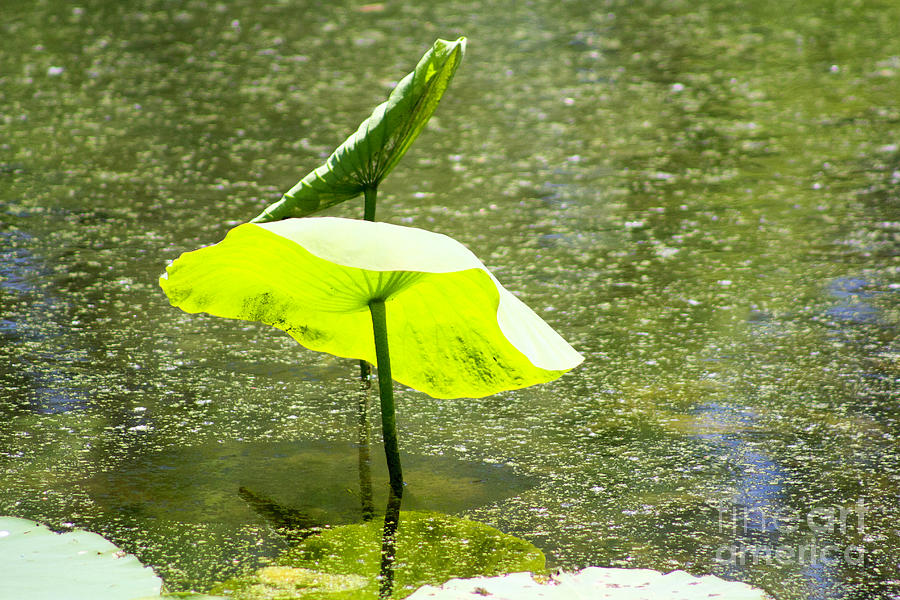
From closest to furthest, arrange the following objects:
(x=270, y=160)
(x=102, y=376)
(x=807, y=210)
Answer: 1. (x=102, y=376)
2. (x=807, y=210)
3. (x=270, y=160)

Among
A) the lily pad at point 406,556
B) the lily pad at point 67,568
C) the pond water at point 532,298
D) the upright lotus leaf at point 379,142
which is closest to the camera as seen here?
the lily pad at point 67,568

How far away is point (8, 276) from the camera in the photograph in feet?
7.74

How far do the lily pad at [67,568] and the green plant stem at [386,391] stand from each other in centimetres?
42

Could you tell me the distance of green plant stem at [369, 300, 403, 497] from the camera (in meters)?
1.43

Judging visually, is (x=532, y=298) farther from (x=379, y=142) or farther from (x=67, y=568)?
(x=67, y=568)

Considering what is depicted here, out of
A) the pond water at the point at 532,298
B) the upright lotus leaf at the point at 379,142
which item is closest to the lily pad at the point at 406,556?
the pond water at the point at 532,298

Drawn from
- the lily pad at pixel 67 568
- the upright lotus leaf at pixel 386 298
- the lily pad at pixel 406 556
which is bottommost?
the lily pad at pixel 406 556

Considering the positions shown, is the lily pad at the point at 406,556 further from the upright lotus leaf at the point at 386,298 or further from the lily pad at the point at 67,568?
the upright lotus leaf at the point at 386,298

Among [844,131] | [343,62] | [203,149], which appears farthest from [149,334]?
[343,62]

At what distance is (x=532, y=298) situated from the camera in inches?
88.8

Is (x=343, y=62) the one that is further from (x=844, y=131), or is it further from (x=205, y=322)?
(x=205, y=322)

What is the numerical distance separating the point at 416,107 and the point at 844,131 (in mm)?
2374

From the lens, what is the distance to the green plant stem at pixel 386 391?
1431 mm

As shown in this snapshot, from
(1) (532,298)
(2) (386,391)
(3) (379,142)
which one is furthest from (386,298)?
(1) (532,298)
